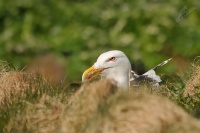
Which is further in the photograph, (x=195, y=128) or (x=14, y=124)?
(x=14, y=124)

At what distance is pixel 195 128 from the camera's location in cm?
789

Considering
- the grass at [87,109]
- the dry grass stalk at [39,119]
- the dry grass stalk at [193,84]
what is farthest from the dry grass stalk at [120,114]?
the dry grass stalk at [193,84]

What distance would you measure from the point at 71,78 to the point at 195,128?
326 inches

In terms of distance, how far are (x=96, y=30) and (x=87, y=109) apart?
9.46 meters

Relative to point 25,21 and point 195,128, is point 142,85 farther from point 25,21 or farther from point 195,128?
point 25,21

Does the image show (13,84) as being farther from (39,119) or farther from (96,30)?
(96,30)

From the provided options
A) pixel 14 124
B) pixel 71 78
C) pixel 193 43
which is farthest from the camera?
pixel 193 43

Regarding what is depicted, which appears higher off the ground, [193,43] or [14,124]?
[193,43]

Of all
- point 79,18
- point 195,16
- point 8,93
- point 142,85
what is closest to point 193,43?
point 195,16

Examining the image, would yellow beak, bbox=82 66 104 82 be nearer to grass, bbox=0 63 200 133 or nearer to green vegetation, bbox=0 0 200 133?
grass, bbox=0 63 200 133

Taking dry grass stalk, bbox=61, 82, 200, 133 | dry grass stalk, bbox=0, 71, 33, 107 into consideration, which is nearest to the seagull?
dry grass stalk, bbox=0, 71, 33, 107

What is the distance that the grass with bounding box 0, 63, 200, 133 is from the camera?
802cm

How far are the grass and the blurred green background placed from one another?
660cm

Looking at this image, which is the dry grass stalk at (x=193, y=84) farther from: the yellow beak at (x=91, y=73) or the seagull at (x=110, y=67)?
the yellow beak at (x=91, y=73)
